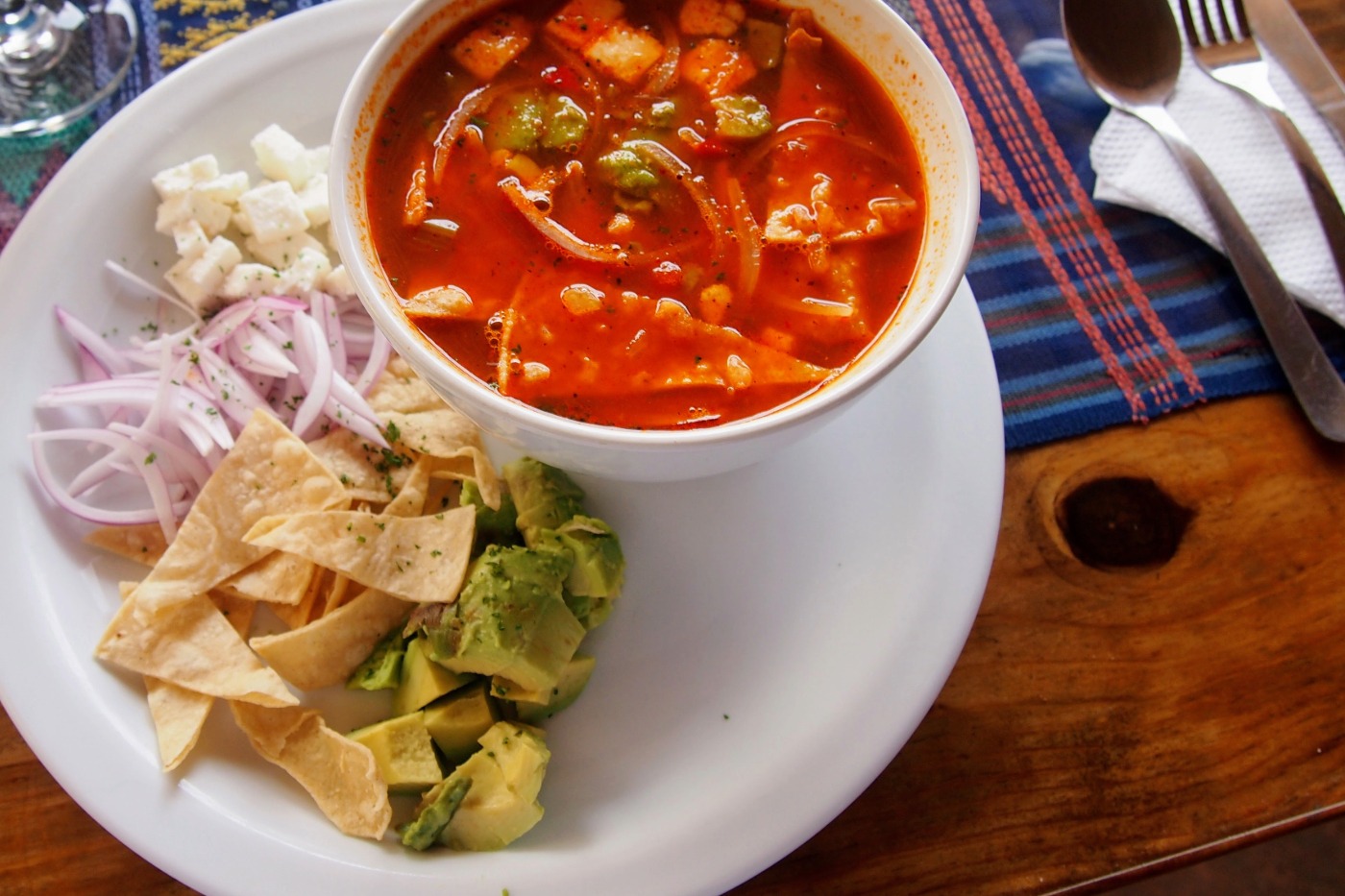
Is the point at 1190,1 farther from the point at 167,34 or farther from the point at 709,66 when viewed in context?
the point at 167,34

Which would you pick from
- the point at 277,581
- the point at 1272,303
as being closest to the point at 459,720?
the point at 277,581

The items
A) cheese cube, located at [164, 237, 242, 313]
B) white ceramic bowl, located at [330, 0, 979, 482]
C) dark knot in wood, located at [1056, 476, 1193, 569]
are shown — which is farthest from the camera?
dark knot in wood, located at [1056, 476, 1193, 569]

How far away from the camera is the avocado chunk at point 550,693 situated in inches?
76.9

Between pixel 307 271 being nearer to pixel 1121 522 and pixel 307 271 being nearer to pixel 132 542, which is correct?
pixel 132 542

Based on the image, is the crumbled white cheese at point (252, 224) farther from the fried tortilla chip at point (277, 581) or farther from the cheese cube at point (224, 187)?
the fried tortilla chip at point (277, 581)

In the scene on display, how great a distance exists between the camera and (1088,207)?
2764 mm

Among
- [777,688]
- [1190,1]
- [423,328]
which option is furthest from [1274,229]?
[423,328]

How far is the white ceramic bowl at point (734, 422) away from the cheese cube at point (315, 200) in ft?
1.62

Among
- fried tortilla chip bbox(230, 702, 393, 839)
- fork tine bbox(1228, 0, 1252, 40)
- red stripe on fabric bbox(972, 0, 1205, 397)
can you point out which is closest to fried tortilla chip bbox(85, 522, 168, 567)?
fried tortilla chip bbox(230, 702, 393, 839)

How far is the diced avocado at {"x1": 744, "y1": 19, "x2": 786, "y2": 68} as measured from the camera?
2.05 metres

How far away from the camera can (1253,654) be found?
239 centimetres

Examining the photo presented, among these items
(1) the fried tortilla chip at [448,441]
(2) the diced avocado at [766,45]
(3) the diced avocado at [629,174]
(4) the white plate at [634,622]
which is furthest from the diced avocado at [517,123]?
(4) the white plate at [634,622]

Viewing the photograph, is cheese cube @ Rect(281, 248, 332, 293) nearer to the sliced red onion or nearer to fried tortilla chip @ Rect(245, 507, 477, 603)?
the sliced red onion

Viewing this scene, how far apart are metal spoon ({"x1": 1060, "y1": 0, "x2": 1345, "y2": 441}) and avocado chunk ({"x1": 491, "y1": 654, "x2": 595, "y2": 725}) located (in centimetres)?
177
